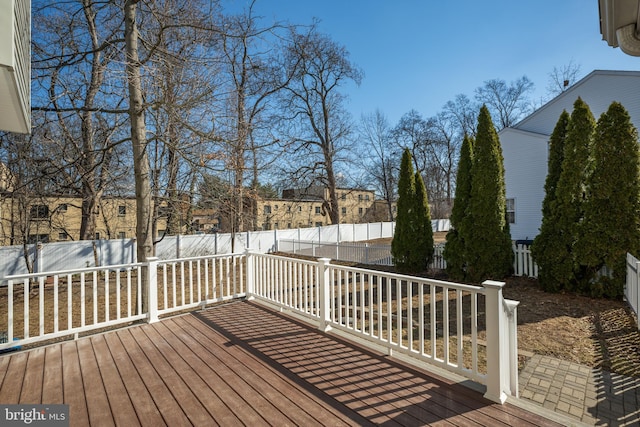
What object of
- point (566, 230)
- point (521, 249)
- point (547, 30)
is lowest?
point (521, 249)

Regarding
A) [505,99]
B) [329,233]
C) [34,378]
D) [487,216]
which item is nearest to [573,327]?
[487,216]

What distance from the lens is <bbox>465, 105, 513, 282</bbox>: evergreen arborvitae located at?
24.5 feet

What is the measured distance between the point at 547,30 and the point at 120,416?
34.2 ft

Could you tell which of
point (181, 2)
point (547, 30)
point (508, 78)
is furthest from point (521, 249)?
point (508, 78)

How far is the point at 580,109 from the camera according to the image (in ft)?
21.8

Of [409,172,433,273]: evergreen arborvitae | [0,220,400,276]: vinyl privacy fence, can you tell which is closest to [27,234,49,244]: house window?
[0,220,400,276]: vinyl privacy fence

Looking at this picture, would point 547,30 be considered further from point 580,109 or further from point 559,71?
point 559,71

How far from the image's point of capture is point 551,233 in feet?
22.2

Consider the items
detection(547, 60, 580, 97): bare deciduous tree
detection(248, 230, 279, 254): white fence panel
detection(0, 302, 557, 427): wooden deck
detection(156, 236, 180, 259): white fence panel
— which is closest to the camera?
detection(0, 302, 557, 427): wooden deck

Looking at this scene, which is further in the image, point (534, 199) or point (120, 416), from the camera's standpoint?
point (534, 199)

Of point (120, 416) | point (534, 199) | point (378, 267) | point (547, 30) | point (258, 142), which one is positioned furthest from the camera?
point (534, 199)

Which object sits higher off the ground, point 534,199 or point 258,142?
point 258,142

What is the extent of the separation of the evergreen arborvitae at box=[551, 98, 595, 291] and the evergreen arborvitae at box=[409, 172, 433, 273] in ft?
10.5

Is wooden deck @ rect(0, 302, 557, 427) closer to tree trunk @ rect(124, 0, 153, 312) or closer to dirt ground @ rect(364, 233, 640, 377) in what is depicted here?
tree trunk @ rect(124, 0, 153, 312)
